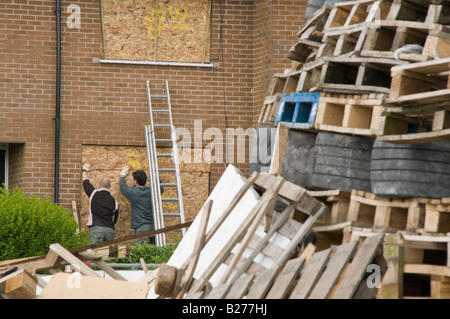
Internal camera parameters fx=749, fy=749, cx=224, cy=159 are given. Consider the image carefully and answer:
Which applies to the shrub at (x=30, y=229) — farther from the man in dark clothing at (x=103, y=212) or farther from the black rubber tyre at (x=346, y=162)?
the black rubber tyre at (x=346, y=162)

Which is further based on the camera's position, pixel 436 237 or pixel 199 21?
pixel 199 21

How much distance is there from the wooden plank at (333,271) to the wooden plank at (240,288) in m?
0.62

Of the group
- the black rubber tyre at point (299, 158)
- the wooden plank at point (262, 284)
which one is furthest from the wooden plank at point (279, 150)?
the wooden plank at point (262, 284)

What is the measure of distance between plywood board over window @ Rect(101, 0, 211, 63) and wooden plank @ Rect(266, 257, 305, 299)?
9370 mm

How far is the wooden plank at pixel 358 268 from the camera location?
196 inches

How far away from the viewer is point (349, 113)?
22.2 feet

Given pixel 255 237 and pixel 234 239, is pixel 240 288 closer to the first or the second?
pixel 234 239

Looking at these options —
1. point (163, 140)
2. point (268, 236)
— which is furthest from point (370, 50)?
point (163, 140)

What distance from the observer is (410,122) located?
625 cm

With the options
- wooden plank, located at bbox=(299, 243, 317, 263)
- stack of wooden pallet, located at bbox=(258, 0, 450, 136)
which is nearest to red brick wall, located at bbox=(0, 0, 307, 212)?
stack of wooden pallet, located at bbox=(258, 0, 450, 136)

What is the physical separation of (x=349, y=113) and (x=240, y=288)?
2.04 meters

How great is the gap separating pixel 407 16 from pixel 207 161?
25.7 feet
